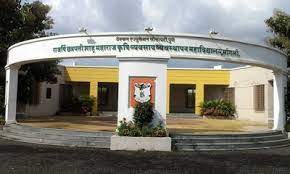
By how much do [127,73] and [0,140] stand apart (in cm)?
575

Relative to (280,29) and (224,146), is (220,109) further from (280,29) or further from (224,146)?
(224,146)

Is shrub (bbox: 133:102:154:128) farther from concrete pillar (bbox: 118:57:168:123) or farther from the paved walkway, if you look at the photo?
the paved walkway

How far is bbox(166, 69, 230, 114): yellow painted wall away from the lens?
3474cm

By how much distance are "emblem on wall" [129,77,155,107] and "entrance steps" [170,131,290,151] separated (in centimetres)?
158

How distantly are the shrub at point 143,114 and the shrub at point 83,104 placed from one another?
17.9 meters

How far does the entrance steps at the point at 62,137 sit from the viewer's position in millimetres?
15688

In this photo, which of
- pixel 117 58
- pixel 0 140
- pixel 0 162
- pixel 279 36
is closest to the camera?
pixel 0 162

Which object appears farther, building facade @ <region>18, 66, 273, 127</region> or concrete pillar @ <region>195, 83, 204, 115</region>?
concrete pillar @ <region>195, 83, 204, 115</region>

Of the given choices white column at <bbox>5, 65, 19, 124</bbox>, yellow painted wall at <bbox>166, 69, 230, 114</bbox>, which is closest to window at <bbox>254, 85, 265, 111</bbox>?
yellow painted wall at <bbox>166, 69, 230, 114</bbox>

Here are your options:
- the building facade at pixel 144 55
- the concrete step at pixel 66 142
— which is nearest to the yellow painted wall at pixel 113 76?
the building facade at pixel 144 55

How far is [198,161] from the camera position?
1262cm

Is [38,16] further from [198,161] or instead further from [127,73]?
[198,161]

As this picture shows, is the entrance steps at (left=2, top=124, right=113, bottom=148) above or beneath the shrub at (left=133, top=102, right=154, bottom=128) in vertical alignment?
beneath

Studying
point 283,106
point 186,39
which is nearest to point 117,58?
point 186,39
